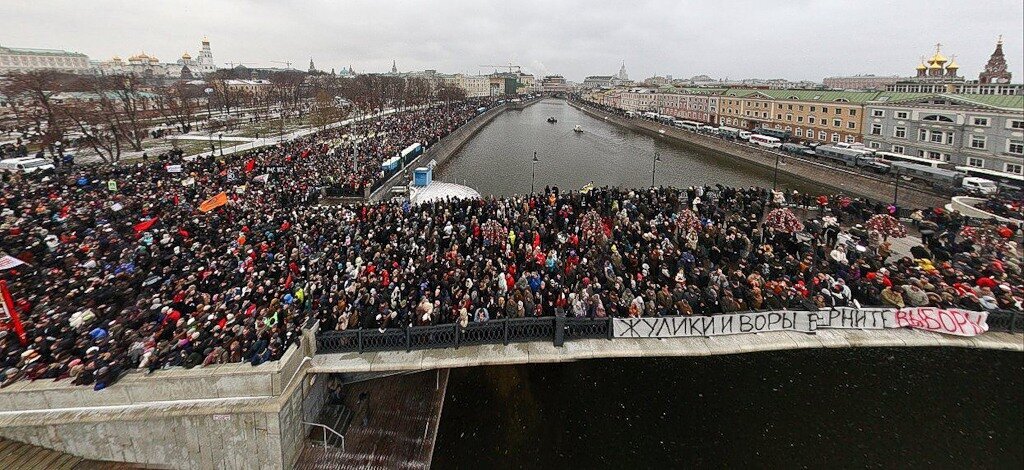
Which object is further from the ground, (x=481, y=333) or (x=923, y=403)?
(x=481, y=333)

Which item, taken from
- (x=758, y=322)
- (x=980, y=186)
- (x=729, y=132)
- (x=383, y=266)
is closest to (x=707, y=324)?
(x=758, y=322)

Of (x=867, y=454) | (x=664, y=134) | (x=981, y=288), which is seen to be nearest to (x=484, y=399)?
(x=867, y=454)

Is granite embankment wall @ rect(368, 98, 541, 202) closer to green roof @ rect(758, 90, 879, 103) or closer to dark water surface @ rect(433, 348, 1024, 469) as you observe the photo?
dark water surface @ rect(433, 348, 1024, 469)

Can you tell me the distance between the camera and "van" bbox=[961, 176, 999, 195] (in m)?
23.2

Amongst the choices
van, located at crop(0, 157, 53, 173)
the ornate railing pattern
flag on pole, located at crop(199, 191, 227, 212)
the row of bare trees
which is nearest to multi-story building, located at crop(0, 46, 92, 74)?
the row of bare trees

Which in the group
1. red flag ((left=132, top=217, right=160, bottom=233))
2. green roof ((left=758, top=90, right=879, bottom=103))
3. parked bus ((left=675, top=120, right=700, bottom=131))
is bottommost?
red flag ((left=132, top=217, right=160, bottom=233))

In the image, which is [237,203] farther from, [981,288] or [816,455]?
[981,288]

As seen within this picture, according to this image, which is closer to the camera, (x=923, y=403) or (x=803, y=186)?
(x=923, y=403)

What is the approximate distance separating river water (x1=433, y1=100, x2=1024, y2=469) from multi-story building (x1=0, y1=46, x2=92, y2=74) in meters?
144

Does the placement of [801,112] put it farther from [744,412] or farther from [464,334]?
[464,334]

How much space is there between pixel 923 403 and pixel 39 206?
27913 millimetres

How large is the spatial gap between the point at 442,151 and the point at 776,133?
133 ft

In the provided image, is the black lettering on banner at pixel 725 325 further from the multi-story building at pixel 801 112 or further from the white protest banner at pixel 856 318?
the multi-story building at pixel 801 112

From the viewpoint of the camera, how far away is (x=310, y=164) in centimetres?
2902
